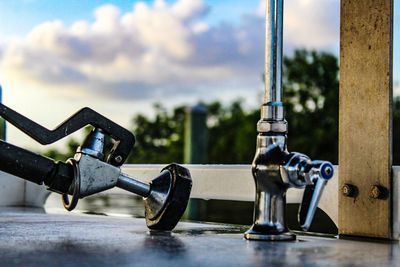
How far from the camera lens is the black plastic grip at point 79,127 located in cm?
118

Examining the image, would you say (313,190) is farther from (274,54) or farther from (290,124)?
(290,124)

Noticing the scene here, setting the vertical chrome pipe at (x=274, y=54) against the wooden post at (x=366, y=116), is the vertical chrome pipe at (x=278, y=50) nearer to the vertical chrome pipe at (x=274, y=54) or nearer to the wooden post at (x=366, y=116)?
the vertical chrome pipe at (x=274, y=54)

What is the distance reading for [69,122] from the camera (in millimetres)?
→ 1206

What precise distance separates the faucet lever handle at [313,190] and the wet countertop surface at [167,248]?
0.06 metres

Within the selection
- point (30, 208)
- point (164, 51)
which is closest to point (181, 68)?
point (164, 51)

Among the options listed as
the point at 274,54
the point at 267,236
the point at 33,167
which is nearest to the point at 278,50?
the point at 274,54

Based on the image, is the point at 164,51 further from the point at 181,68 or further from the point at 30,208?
the point at 30,208

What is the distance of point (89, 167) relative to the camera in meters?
1.22

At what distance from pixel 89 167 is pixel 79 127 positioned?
0.23 ft

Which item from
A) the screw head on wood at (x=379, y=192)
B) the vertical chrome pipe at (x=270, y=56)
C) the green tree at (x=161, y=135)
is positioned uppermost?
the green tree at (x=161, y=135)

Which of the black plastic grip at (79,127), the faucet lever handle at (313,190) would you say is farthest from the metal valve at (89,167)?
the faucet lever handle at (313,190)

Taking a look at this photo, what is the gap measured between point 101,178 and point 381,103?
1.84 ft

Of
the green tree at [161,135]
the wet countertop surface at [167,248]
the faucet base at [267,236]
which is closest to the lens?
the wet countertop surface at [167,248]

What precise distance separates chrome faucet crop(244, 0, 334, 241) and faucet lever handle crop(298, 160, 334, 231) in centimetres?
4
